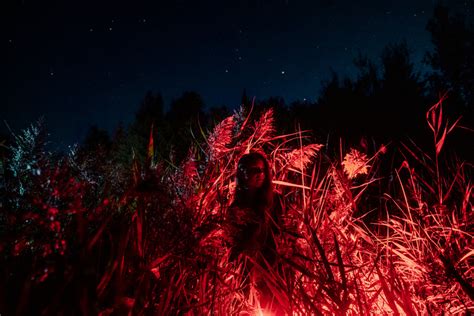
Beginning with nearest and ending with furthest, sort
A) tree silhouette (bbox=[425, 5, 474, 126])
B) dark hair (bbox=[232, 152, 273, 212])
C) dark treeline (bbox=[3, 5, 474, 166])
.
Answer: dark hair (bbox=[232, 152, 273, 212])
dark treeline (bbox=[3, 5, 474, 166])
tree silhouette (bbox=[425, 5, 474, 126])

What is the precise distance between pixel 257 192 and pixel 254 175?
15 centimetres

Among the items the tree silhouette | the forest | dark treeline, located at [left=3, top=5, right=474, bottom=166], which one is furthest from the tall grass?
the tree silhouette

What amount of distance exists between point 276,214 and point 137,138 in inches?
448

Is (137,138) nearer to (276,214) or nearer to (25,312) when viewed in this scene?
(276,214)

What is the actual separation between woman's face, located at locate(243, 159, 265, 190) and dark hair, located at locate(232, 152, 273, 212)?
0.7 inches

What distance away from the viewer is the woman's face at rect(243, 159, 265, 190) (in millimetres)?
2371

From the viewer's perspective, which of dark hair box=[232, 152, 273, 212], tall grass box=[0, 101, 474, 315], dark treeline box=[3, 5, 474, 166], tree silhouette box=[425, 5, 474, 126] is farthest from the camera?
tree silhouette box=[425, 5, 474, 126]

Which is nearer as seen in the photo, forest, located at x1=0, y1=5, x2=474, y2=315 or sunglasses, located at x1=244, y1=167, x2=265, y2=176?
forest, located at x1=0, y1=5, x2=474, y2=315

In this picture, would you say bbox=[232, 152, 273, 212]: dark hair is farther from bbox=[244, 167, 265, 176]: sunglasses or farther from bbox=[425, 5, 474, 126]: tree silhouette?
bbox=[425, 5, 474, 126]: tree silhouette

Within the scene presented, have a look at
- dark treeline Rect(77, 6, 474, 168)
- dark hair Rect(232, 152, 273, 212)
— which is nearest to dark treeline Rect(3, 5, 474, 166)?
dark treeline Rect(77, 6, 474, 168)

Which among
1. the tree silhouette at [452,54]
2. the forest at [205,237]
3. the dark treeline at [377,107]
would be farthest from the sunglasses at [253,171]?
the tree silhouette at [452,54]

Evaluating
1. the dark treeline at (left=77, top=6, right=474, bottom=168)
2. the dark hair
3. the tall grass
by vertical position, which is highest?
the dark treeline at (left=77, top=6, right=474, bottom=168)

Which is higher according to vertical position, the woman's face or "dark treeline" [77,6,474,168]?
"dark treeline" [77,6,474,168]

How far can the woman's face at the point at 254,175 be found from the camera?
237cm
